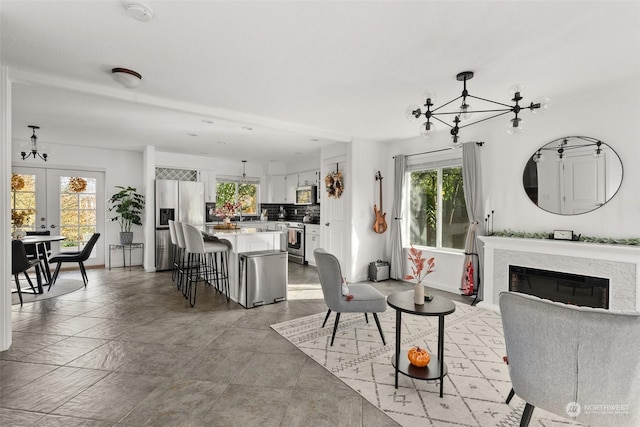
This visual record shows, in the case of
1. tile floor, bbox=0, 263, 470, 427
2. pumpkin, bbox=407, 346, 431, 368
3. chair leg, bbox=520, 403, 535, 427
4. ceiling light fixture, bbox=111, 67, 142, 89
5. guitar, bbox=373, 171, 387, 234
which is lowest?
tile floor, bbox=0, 263, 470, 427

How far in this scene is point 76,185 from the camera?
620 cm

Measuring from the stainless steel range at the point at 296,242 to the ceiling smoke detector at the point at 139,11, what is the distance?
550 cm

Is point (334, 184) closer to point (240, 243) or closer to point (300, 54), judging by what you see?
point (240, 243)

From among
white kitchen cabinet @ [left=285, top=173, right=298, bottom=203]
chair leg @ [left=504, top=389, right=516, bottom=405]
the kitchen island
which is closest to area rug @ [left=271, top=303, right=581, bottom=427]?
chair leg @ [left=504, top=389, right=516, bottom=405]

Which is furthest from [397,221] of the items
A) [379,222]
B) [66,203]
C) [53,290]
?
[66,203]

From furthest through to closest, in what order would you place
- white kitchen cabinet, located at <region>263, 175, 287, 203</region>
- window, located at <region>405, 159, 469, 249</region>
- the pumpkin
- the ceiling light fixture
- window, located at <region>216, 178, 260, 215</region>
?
white kitchen cabinet, located at <region>263, 175, 287, 203</region> < window, located at <region>216, 178, 260, 215</region> < window, located at <region>405, 159, 469, 249</region> < the ceiling light fixture < the pumpkin

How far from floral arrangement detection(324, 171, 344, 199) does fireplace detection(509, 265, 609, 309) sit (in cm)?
291

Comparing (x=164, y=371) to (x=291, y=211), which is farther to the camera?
(x=291, y=211)

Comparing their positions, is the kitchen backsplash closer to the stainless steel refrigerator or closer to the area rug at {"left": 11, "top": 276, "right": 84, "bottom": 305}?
the stainless steel refrigerator

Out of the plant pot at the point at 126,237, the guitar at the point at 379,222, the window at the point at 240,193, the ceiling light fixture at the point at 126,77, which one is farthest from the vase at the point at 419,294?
the window at the point at 240,193

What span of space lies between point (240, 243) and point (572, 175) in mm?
4066

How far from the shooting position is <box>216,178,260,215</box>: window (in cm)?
794

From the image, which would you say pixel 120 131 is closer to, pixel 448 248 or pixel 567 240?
pixel 448 248

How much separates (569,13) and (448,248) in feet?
11.9
